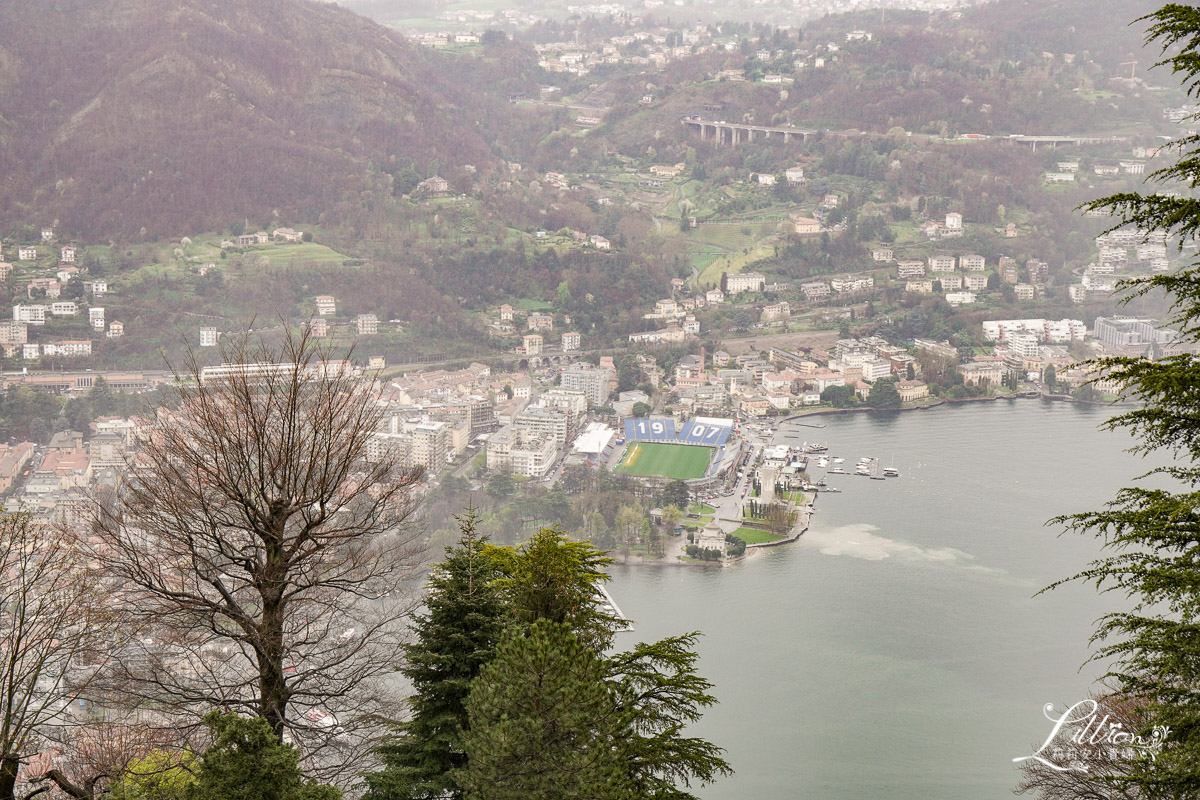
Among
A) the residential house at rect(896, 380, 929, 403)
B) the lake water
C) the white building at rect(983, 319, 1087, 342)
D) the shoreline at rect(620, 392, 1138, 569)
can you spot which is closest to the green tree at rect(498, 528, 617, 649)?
the lake water

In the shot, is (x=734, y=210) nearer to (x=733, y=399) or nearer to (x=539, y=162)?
(x=539, y=162)

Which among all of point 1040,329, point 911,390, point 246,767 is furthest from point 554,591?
point 1040,329

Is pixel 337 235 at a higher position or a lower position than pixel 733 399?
higher

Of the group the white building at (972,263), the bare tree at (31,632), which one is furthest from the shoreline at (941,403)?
the bare tree at (31,632)

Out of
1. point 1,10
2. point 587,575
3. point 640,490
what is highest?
point 1,10

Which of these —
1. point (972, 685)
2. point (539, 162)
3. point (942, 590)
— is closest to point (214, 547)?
point (972, 685)

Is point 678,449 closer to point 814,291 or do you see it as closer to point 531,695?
point 814,291

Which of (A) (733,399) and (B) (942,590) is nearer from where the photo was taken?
(B) (942,590)
